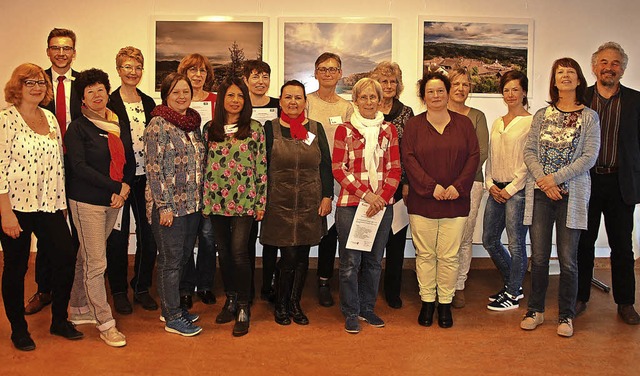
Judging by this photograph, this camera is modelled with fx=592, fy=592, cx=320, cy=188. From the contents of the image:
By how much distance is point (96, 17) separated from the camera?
5.42m

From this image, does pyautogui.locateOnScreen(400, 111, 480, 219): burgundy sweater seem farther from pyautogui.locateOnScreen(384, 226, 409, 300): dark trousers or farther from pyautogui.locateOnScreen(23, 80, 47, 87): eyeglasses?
pyautogui.locateOnScreen(23, 80, 47, 87): eyeglasses

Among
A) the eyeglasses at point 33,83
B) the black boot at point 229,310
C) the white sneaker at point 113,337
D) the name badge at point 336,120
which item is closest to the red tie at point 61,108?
the eyeglasses at point 33,83

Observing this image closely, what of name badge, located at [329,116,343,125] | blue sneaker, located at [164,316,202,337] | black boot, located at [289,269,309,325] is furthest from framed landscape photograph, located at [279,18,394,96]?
blue sneaker, located at [164,316,202,337]

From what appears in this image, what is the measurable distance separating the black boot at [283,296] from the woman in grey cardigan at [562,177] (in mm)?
1530

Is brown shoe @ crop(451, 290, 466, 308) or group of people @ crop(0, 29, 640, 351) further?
brown shoe @ crop(451, 290, 466, 308)

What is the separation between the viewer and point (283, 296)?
3.88 metres

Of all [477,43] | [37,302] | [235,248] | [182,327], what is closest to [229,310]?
[182,327]

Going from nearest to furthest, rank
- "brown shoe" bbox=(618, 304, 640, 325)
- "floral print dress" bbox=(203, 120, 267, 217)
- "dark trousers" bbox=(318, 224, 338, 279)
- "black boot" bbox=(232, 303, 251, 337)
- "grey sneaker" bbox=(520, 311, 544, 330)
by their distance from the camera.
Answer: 1. "floral print dress" bbox=(203, 120, 267, 217)
2. "black boot" bbox=(232, 303, 251, 337)
3. "grey sneaker" bbox=(520, 311, 544, 330)
4. "brown shoe" bbox=(618, 304, 640, 325)
5. "dark trousers" bbox=(318, 224, 338, 279)

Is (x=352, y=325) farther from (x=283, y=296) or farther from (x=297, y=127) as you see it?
(x=297, y=127)

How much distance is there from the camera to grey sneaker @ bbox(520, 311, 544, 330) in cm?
380

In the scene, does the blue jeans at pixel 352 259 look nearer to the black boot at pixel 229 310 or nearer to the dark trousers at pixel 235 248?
the dark trousers at pixel 235 248

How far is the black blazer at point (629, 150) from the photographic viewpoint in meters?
3.83

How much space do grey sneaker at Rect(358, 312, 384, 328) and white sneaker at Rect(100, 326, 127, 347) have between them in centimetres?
151

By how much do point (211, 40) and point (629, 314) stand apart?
4.05 metres
